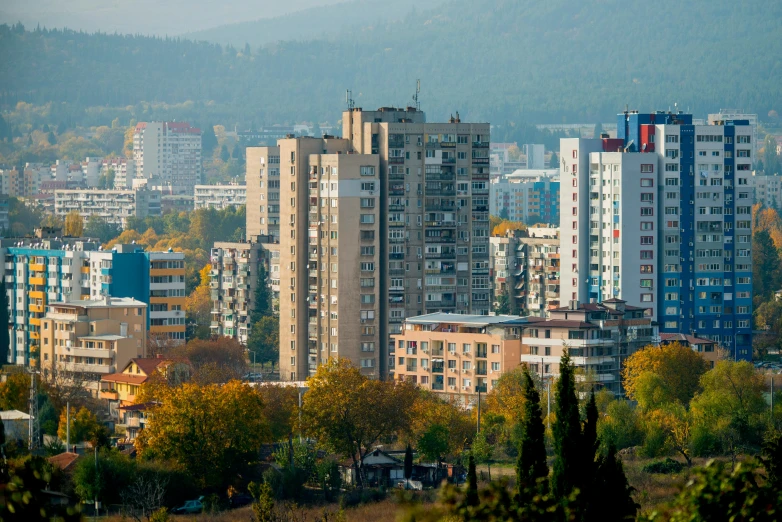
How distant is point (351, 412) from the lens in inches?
1769

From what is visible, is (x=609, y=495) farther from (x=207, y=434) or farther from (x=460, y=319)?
(x=460, y=319)

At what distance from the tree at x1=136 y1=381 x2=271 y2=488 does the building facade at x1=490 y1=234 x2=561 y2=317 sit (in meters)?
34.3

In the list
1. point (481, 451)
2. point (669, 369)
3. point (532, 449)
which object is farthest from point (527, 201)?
point (532, 449)

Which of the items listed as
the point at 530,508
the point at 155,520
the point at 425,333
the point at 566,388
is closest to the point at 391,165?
the point at 425,333

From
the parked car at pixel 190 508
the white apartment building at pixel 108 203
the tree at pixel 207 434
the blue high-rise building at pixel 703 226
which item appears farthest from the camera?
the white apartment building at pixel 108 203

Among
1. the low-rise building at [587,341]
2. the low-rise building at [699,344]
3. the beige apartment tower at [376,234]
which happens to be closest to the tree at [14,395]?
the beige apartment tower at [376,234]

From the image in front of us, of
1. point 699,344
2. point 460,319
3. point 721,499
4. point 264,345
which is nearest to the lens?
point 721,499

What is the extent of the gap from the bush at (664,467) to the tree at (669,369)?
800 centimetres

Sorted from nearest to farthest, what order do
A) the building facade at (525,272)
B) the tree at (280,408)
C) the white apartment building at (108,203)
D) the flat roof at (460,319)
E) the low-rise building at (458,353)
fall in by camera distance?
the tree at (280,408)
the low-rise building at (458,353)
the flat roof at (460,319)
the building facade at (525,272)
the white apartment building at (108,203)

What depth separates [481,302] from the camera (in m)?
62.6

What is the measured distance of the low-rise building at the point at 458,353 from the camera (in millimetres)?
53250

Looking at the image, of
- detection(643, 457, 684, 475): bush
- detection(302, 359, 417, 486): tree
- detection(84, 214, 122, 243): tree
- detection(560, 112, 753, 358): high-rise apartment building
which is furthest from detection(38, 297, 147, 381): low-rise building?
detection(84, 214, 122, 243): tree

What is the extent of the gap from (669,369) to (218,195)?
123074mm

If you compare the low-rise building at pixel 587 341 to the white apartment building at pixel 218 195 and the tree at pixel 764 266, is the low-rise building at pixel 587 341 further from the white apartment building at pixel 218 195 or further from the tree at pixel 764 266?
the white apartment building at pixel 218 195
